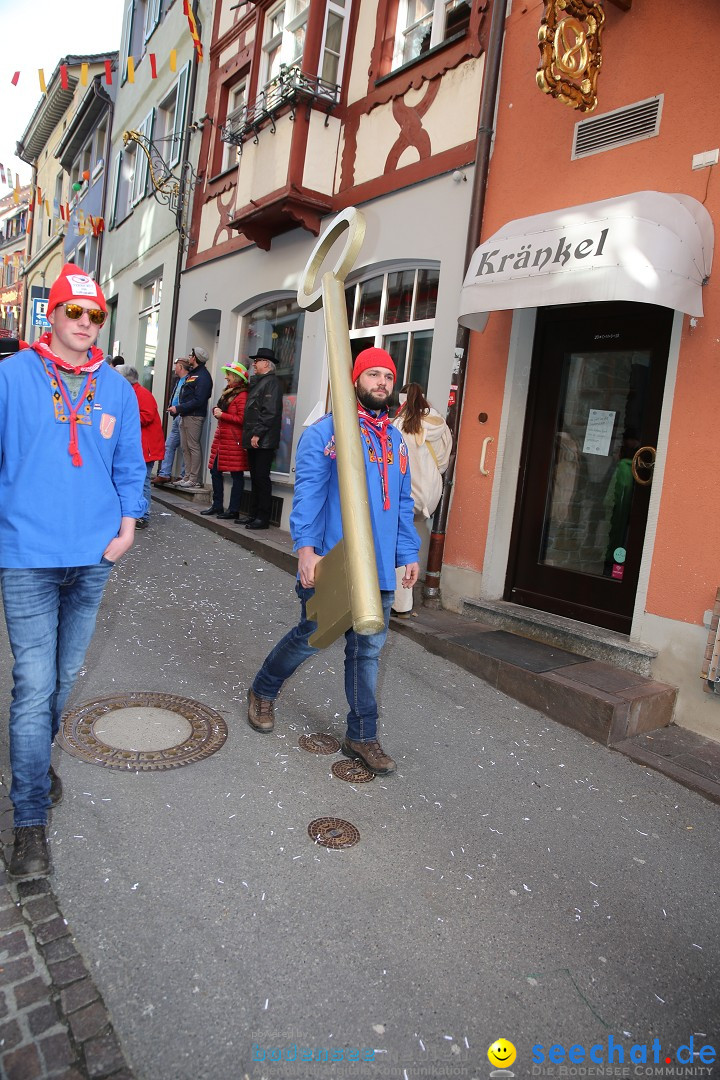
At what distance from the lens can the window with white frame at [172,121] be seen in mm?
13734

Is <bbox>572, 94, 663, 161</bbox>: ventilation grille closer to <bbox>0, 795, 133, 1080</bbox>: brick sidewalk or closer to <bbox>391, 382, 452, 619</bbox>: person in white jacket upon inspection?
A: <bbox>391, 382, 452, 619</bbox>: person in white jacket

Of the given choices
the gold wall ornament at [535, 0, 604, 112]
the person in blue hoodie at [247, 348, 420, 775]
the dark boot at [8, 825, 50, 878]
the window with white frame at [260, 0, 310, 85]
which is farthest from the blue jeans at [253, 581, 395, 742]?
the window with white frame at [260, 0, 310, 85]

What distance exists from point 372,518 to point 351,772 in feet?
4.02

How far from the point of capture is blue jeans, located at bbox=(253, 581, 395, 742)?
11.9 feet

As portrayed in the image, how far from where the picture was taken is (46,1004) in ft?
6.82

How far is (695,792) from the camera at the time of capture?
13.2ft

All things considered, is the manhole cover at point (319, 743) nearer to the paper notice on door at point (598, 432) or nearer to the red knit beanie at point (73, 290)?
the red knit beanie at point (73, 290)

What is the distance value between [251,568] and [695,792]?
4.92m

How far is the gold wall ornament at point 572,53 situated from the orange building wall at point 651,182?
28cm

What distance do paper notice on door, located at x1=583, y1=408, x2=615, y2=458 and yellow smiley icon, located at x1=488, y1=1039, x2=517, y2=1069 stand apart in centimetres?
462

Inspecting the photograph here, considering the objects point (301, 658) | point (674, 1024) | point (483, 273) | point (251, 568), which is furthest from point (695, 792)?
point (251, 568)

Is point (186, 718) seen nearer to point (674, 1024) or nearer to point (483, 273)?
point (674, 1024)

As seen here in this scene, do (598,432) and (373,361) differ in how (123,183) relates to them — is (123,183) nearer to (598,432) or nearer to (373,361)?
(598,432)

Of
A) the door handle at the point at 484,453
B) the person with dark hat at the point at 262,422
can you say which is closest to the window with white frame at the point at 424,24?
the person with dark hat at the point at 262,422
